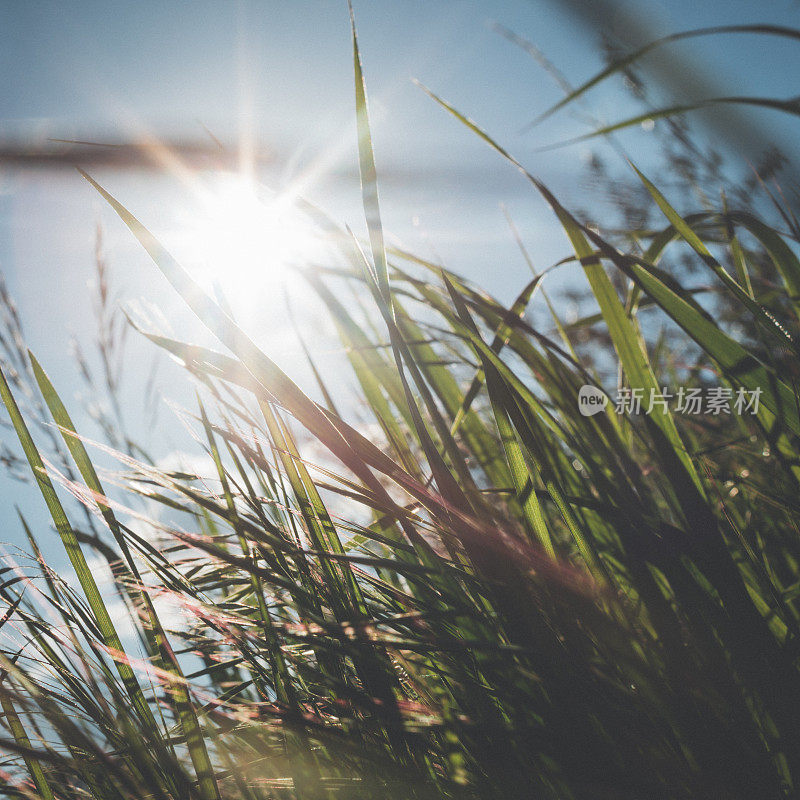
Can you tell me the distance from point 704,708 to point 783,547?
0.87ft

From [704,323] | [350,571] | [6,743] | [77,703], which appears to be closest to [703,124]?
[704,323]

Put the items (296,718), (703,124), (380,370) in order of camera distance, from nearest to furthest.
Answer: (703,124) < (296,718) < (380,370)

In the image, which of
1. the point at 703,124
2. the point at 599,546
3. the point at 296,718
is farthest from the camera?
the point at 599,546

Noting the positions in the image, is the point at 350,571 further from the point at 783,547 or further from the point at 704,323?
the point at 783,547

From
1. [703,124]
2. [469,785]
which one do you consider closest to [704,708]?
[469,785]

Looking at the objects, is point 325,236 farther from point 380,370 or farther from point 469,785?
point 469,785

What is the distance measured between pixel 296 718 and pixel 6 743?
17cm

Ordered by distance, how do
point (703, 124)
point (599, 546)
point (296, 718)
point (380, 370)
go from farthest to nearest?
point (380, 370) < point (599, 546) < point (296, 718) < point (703, 124)

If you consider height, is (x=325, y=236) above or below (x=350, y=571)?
above

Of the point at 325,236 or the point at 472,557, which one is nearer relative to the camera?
the point at 472,557

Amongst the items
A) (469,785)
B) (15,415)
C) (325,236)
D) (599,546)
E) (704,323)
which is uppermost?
(325,236)

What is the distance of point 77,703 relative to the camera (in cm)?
46

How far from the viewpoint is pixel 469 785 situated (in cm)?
38

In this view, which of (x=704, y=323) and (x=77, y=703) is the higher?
(x=704, y=323)
